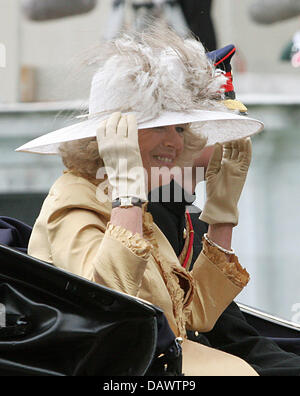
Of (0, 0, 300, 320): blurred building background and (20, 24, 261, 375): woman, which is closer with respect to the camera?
(20, 24, 261, 375): woman

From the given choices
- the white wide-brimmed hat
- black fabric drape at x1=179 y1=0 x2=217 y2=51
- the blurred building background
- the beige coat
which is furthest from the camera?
the blurred building background

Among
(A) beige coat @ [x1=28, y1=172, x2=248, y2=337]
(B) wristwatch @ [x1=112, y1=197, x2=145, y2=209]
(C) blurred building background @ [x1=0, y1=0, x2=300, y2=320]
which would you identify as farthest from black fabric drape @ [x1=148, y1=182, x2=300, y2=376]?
(C) blurred building background @ [x1=0, y1=0, x2=300, y2=320]

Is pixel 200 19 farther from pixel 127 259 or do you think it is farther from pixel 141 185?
pixel 127 259

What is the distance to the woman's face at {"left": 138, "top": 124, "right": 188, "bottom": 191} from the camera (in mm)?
1988

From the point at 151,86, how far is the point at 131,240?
0.40m

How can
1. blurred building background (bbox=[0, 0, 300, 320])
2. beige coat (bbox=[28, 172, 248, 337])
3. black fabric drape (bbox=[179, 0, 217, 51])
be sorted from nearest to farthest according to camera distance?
1. beige coat (bbox=[28, 172, 248, 337])
2. black fabric drape (bbox=[179, 0, 217, 51])
3. blurred building background (bbox=[0, 0, 300, 320])

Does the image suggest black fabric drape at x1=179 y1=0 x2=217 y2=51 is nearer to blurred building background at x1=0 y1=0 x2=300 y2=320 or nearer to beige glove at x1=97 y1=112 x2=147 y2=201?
blurred building background at x1=0 y1=0 x2=300 y2=320

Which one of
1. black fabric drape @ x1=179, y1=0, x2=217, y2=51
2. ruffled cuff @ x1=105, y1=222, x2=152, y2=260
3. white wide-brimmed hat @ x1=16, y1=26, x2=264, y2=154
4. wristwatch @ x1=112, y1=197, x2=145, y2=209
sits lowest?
ruffled cuff @ x1=105, y1=222, x2=152, y2=260

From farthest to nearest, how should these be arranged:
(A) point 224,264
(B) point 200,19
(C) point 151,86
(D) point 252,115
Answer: (B) point 200,19 < (D) point 252,115 < (A) point 224,264 < (C) point 151,86

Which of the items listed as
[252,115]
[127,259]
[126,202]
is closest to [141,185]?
[126,202]

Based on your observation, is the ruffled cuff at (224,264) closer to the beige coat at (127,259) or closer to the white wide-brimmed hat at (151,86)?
the beige coat at (127,259)

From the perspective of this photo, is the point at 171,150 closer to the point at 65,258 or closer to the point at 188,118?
the point at 188,118

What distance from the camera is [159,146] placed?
79.3 inches

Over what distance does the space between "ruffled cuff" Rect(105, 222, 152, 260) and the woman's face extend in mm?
289
